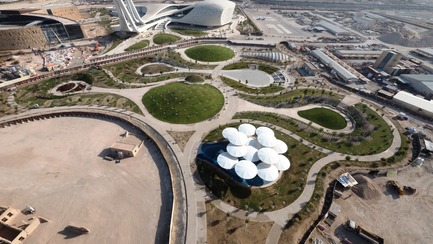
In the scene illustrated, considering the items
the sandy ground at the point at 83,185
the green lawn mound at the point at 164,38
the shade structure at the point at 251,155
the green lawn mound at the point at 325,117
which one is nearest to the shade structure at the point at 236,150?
the shade structure at the point at 251,155

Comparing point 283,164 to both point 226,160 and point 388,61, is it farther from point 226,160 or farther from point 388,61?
point 388,61

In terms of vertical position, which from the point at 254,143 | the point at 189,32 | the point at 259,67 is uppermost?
the point at 189,32

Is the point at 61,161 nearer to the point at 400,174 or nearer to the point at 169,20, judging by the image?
the point at 400,174

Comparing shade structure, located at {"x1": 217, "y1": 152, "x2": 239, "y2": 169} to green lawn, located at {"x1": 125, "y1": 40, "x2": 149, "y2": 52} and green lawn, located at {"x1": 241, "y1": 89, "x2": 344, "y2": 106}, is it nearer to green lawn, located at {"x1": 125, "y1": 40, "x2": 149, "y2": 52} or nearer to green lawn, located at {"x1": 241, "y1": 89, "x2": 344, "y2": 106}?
green lawn, located at {"x1": 241, "y1": 89, "x2": 344, "y2": 106}

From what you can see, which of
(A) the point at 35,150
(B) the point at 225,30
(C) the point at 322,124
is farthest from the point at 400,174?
(B) the point at 225,30

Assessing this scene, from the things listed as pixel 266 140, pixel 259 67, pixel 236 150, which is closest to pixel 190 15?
pixel 259 67

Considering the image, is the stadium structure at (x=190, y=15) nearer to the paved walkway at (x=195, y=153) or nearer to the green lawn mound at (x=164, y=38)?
the green lawn mound at (x=164, y=38)
